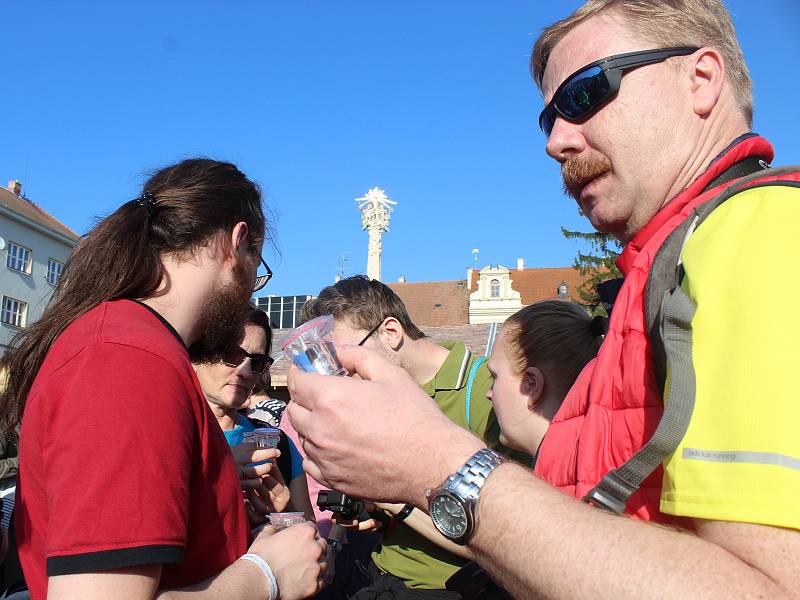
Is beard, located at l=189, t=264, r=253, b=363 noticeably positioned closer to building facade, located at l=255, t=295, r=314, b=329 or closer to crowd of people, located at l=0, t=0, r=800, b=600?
crowd of people, located at l=0, t=0, r=800, b=600

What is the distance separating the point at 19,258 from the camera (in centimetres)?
3875

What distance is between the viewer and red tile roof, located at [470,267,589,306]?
63750 mm

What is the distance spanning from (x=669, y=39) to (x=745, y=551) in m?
1.42

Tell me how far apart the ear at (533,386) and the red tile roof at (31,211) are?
43.6 meters

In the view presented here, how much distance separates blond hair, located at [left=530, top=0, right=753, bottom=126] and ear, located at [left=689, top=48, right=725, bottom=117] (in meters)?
0.05

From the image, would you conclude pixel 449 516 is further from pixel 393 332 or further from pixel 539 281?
pixel 539 281

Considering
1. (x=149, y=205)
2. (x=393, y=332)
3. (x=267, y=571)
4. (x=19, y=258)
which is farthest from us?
(x=19, y=258)

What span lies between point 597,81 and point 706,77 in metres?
0.28

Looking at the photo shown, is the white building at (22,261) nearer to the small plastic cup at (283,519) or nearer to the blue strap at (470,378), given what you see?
the blue strap at (470,378)

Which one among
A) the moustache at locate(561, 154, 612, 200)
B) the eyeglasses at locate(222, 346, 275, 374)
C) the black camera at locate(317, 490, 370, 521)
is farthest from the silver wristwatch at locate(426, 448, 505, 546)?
the eyeglasses at locate(222, 346, 275, 374)

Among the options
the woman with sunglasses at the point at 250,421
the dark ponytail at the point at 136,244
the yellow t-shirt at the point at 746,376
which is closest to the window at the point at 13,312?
the woman with sunglasses at the point at 250,421

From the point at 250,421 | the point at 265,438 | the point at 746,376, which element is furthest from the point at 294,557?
the point at 250,421

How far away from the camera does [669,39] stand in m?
1.85

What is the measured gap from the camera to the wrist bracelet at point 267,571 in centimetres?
209
